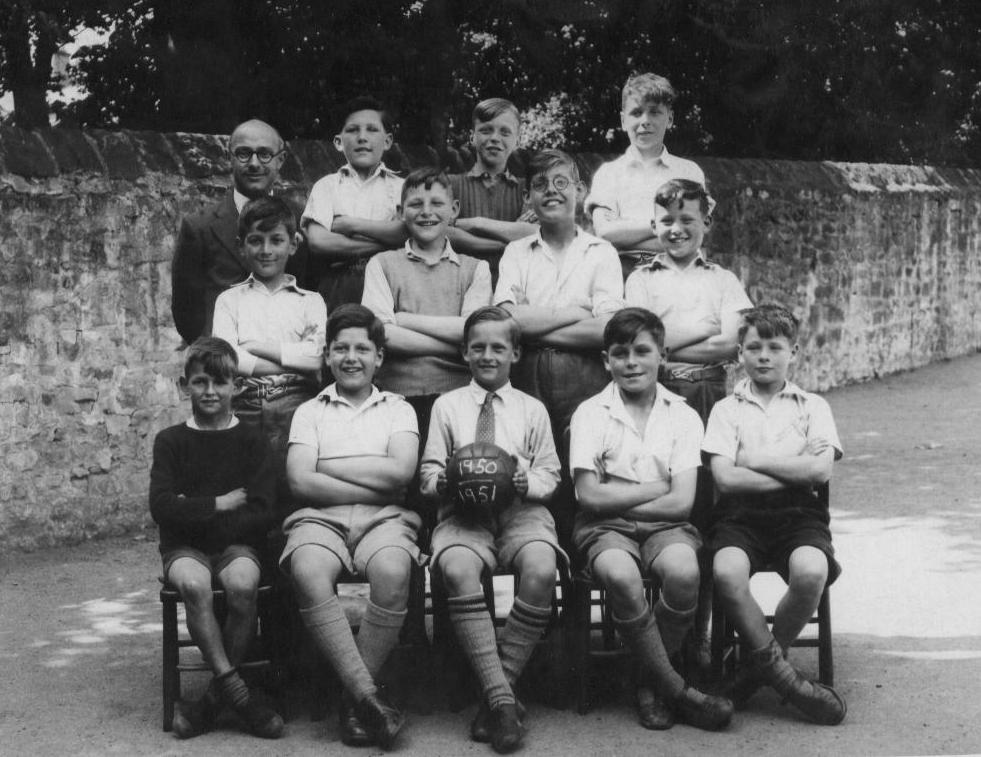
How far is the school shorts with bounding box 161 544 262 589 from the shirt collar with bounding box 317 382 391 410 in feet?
1.94

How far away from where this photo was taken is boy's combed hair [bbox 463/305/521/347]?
4902 mm

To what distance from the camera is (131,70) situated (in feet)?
36.3

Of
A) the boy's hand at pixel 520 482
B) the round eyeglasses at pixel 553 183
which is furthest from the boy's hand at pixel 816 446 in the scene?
the round eyeglasses at pixel 553 183

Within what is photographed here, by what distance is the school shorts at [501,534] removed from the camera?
15.3ft

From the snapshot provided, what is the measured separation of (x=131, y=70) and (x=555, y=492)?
7.34 metres

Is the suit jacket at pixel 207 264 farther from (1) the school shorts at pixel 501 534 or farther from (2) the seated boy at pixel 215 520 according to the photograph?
(1) the school shorts at pixel 501 534

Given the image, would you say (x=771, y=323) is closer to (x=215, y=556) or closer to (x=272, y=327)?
(x=272, y=327)

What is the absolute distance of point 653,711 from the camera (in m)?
4.55

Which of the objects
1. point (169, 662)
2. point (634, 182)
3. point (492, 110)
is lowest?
→ point (169, 662)

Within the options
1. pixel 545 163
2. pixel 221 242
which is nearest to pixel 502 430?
pixel 545 163

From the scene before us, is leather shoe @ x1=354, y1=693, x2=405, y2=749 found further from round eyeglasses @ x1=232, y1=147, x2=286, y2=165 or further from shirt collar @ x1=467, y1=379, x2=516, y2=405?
round eyeglasses @ x1=232, y1=147, x2=286, y2=165

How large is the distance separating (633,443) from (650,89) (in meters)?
1.81

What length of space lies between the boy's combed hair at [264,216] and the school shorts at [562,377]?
1020 millimetres

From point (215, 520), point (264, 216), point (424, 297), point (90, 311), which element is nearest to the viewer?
point (215, 520)
